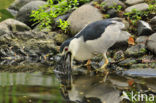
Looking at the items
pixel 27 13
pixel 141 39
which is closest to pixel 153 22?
pixel 141 39

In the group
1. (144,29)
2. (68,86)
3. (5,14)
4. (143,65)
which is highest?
(5,14)

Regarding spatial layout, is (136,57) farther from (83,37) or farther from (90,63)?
(83,37)

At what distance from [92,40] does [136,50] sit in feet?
5.18

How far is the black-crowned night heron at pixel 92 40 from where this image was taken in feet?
18.6

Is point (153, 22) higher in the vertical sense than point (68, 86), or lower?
higher

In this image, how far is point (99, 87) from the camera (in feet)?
15.9

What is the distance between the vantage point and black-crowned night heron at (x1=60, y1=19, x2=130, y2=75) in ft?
18.6

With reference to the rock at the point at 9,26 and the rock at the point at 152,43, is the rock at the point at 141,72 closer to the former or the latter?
the rock at the point at 152,43

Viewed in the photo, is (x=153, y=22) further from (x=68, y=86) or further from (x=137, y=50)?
(x=68, y=86)

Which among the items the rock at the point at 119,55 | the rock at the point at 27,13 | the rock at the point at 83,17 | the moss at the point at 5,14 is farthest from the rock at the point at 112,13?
the moss at the point at 5,14

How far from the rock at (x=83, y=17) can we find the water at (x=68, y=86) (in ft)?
7.47

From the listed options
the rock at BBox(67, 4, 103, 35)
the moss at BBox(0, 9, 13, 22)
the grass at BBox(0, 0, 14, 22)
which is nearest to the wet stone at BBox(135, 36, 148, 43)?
the rock at BBox(67, 4, 103, 35)

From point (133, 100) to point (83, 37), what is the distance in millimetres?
2135

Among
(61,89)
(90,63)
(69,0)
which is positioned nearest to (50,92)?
(61,89)
